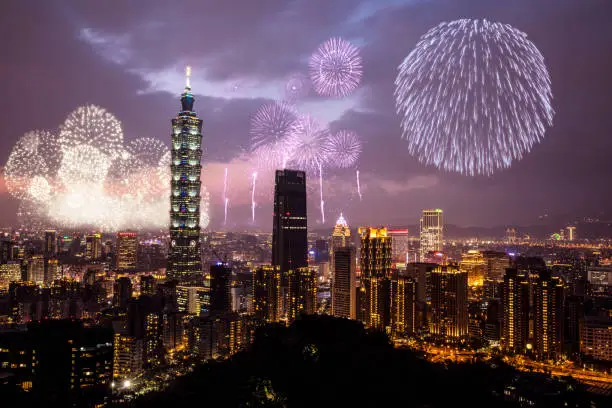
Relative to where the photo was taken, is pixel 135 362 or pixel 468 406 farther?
pixel 135 362

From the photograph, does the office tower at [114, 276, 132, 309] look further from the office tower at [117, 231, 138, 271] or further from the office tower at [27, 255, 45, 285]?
the office tower at [117, 231, 138, 271]

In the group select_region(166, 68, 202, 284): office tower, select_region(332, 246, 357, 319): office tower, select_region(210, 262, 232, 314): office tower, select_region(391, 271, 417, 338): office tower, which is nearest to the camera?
select_region(391, 271, 417, 338): office tower

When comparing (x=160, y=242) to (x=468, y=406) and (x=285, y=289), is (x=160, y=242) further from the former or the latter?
(x=468, y=406)

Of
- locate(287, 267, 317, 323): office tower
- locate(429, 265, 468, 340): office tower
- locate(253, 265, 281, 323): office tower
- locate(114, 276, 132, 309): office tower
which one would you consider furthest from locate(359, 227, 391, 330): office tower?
locate(114, 276, 132, 309): office tower

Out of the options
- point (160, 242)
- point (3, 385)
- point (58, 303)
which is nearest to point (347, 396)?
point (3, 385)

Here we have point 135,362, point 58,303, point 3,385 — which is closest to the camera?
point 3,385

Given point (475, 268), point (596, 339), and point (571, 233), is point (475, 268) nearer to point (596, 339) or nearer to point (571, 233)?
point (596, 339)
